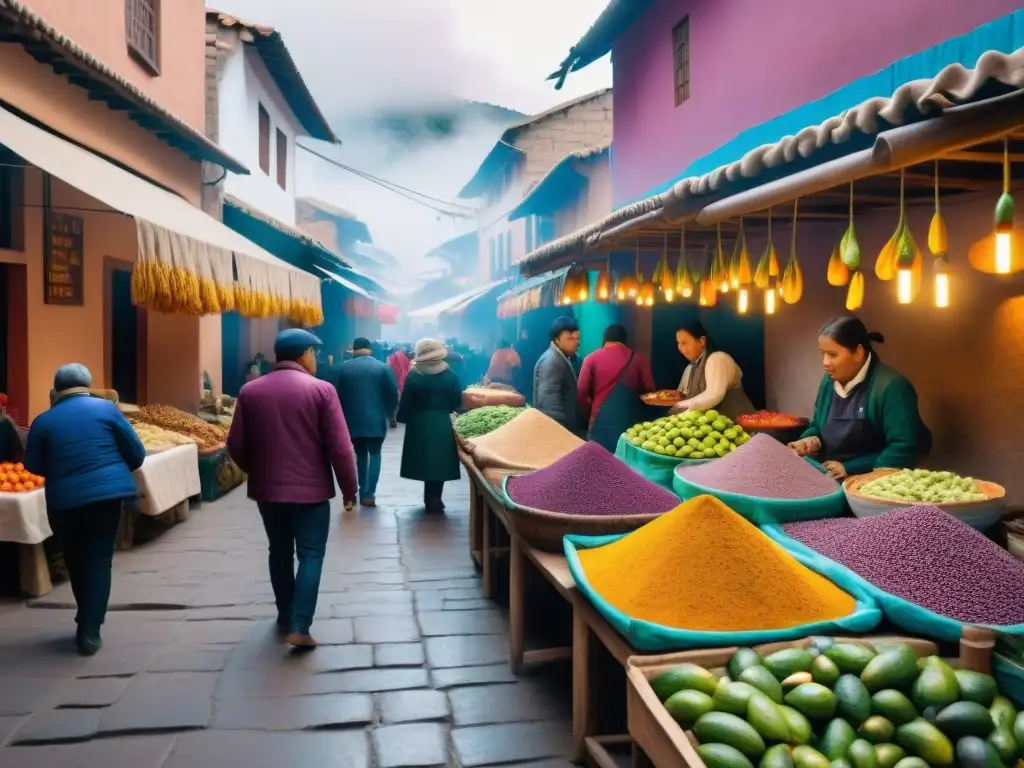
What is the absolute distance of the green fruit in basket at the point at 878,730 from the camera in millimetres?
2146

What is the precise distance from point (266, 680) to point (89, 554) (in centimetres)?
134

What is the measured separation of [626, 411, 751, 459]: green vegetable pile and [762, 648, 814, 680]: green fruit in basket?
2487 mm

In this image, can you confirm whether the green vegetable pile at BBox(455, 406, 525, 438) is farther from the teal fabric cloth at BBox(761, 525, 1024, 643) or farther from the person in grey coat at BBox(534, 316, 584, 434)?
the teal fabric cloth at BBox(761, 525, 1024, 643)

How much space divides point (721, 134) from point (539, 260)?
94.2 inches

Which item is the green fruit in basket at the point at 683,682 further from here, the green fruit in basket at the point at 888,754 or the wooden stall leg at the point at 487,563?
the wooden stall leg at the point at 487,563

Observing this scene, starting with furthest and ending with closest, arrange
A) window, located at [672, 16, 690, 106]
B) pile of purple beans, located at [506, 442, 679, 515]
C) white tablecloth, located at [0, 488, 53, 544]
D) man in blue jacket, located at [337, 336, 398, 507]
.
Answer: window, located at [672, 16, 690, 106] → man in blue jacket, located at [337, 336, 398, 507] → white tablecloth, located at [0, 488, 53, 544] → pile of purple beans, located at [506, 442, 679, 515]

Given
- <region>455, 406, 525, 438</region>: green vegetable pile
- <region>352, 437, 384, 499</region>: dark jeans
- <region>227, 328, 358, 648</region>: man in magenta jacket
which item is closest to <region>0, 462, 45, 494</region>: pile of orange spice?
<region>227, 328, 358, 648</region>: man in magenta jacket

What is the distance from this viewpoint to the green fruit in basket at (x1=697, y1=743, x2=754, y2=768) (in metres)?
1.99

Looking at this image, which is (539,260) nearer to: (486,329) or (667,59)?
(667,59)

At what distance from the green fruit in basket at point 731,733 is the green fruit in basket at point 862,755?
22cm

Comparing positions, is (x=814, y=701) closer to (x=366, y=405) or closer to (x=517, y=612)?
(x=517, y=612)

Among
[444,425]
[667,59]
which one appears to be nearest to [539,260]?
[444,425]

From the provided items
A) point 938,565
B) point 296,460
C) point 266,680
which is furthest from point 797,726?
point 296,460

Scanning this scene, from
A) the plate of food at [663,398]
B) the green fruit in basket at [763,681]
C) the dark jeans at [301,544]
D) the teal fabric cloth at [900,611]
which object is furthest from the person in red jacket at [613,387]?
the green fruit in basket at [763,681]
